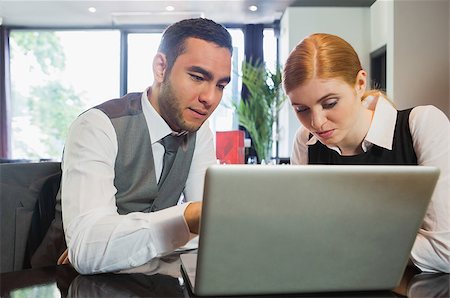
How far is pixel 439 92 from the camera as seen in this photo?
386cm

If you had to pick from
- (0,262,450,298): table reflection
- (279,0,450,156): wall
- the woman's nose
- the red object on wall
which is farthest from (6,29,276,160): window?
(0,262,450,298): table reflection

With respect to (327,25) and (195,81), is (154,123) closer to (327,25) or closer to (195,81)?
(195,81)

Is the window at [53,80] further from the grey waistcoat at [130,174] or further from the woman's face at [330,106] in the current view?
the woman's face at [330,106]

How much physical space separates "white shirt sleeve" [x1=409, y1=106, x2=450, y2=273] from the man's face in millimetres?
410

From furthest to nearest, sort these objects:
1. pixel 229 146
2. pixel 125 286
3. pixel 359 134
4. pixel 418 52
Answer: pixel 418 52, pixel 229 146, pixel 359 134, pixel 125 286

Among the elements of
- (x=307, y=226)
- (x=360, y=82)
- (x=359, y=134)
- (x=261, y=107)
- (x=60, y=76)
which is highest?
(x=60, y=76)

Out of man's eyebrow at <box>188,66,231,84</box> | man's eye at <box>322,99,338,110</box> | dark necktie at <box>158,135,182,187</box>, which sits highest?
man's eyebrow at <box>188,66,231,84</box>

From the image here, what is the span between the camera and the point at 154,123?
1.09 m

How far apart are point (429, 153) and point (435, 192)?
11 cm

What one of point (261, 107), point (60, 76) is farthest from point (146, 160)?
point (60, 76)

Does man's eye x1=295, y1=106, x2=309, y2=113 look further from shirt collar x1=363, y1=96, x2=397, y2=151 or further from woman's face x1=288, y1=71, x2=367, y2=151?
shirt collar x1=363, y1=96, x2=397, y2=151

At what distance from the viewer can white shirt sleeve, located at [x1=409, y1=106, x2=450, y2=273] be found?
89cm

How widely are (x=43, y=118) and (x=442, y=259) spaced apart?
6.14 meters

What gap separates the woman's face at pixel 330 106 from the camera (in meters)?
1.00
